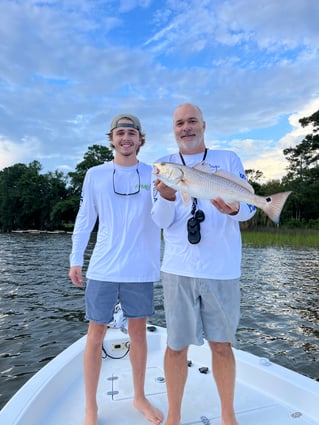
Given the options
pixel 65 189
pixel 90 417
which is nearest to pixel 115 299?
pixel 90 417

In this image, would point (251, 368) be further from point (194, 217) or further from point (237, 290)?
point (194, 217)

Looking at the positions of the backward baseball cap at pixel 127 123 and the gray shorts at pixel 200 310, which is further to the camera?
the backward baseball cap at pixel 127 123

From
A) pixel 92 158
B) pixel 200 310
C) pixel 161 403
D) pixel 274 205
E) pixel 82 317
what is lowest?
pixel 82 317

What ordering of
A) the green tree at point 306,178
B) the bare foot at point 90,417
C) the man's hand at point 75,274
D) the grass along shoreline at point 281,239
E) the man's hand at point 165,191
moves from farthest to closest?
the green tree at point 306,178 → the grass along shoreline at point 281,239 → the man's hand at point 75,274 → the bare foot at point 90,417 → the man's hand at point 165,191

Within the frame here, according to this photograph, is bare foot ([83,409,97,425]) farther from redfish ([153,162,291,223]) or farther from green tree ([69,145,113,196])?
green tree ([69,145,113,196])

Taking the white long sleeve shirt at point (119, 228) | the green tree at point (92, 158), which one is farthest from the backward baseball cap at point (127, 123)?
the green tree at point (92, 158)

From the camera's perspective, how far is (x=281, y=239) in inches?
1080

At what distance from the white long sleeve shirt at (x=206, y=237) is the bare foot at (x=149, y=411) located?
1.20 m

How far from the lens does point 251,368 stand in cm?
367

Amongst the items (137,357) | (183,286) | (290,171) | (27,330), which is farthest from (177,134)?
(290,171)

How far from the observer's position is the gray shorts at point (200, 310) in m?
2.65

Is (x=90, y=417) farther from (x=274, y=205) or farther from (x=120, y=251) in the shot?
(x=274, y=205)

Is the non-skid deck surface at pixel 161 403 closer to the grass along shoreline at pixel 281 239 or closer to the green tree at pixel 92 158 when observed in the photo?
the grass along shoreline at pixel 281 239

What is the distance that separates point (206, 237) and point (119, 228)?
30.1 inches
